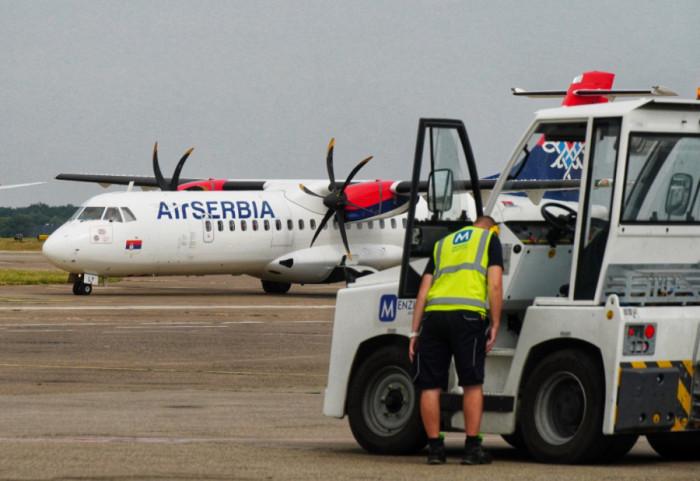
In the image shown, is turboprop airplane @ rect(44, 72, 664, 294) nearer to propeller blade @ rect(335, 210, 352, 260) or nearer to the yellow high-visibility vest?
propeller blade @ rect(335, 210, 352, 260)

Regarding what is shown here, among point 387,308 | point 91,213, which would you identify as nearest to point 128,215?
point 91,213

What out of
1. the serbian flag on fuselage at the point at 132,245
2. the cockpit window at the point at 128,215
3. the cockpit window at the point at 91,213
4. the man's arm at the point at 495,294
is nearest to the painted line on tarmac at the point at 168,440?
the man's arm at the point at 495,294

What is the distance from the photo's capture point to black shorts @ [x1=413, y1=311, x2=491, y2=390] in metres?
9.31

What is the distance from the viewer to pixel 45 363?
1853 centimetres

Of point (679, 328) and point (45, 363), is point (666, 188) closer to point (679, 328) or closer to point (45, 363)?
point (679, 328)

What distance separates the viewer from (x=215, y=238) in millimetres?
35969

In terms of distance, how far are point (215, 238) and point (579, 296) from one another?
27085 mm

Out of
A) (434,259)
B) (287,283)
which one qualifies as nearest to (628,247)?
(434,259)

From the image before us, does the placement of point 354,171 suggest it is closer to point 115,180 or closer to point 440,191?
point 115,180

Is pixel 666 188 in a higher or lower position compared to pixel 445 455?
higher

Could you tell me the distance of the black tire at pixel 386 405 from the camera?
32.8ft

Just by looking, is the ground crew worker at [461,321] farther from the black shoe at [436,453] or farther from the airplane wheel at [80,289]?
the airplane wheel at [80,289]

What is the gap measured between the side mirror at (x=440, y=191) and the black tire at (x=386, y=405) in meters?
1.12

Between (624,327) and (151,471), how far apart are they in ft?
10.7
